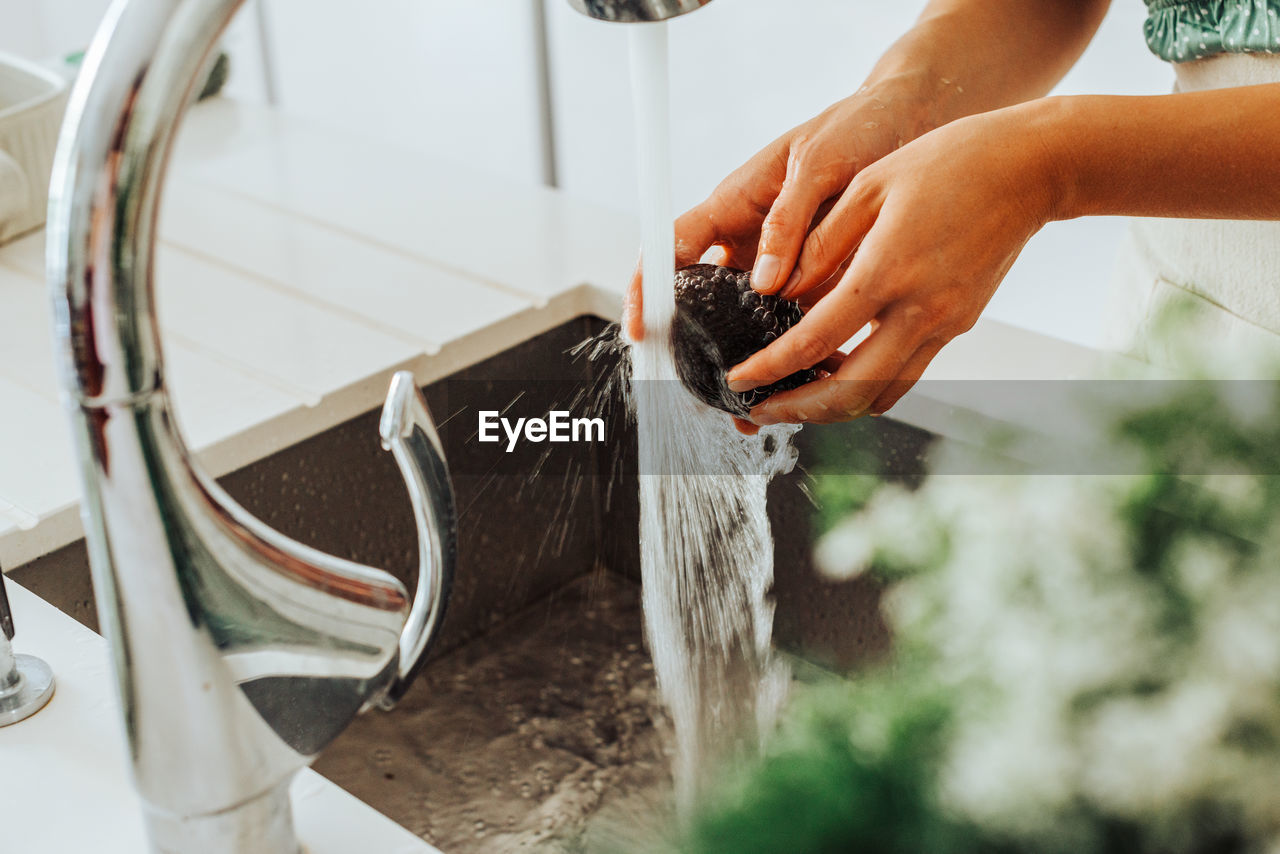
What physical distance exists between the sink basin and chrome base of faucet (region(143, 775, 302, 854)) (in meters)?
0.37

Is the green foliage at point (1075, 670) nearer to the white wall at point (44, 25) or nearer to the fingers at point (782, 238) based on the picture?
the fingers at point (782, 238)

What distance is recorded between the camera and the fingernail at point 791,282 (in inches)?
26.9

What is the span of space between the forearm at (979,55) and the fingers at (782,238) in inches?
4.6

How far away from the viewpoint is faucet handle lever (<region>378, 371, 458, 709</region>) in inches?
16.8

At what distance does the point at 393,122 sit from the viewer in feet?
7.62

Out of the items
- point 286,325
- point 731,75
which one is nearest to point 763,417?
point 286,325

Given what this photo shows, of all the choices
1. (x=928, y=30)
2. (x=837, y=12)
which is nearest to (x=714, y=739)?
(x=928, y=30)

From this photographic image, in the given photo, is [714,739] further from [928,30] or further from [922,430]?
[928,30]

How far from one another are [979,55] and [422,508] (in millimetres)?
551

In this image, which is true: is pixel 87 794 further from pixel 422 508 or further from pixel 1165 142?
pixel 1165 142

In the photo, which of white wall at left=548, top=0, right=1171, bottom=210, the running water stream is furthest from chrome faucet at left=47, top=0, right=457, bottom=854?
white wall at left=548, top=0, right=1171, bottom=210

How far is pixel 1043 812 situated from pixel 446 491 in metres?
0.49

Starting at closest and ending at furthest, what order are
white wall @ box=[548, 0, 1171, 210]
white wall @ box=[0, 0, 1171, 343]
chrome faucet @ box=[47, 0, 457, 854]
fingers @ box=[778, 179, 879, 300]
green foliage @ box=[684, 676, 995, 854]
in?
1. chrome faucet @ box=[47, 0, 457, 854]
2. fingers @ box=[778, 179, 879, 300]
3. green foliage @ box=[684, 676, 995, 854]
4. white wall @ box=[548, 0, 1171, 210]
5. white wall @ box=[0, 0, 1171, 343]

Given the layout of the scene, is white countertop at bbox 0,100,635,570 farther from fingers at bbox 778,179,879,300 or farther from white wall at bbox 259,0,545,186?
white wall at bbox 259,0,545,186
